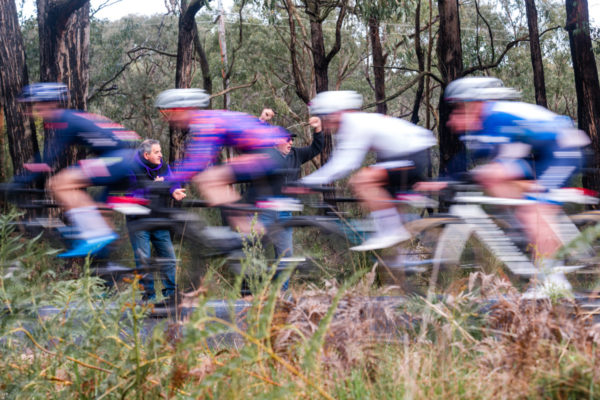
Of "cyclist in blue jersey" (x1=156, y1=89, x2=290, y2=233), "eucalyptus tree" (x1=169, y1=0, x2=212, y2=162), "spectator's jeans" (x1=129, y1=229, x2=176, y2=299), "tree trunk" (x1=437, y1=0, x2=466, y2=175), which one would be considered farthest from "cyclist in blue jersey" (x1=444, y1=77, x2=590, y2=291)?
"eucalyptus tree" (x1=169, y1=0, x2=212, y2=162)

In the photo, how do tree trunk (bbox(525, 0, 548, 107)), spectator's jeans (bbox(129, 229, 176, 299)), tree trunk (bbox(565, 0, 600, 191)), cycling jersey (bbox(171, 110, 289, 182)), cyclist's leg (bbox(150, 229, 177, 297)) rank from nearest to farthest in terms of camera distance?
cycling jersey (bbox(171, 110, 289, 182)) < spectator's jeans (bbox(129, 229, 176, 299)) < cyclist's leg (bbox(150, 229, 177, 297)) < tree trunk (bbox(565, 0, 600, 191)) < tree trunk (bbox(525, 0, 548, 107))

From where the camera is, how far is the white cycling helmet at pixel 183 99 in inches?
201

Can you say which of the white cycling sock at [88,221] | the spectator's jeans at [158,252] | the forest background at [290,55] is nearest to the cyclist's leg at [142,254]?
the spectator's jeans at [158,252]

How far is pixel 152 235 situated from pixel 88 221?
59cm

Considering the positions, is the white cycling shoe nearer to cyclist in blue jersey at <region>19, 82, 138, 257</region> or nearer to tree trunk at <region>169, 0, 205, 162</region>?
cyclist in blue jersey at <region>19, 82, 138, 257</region>

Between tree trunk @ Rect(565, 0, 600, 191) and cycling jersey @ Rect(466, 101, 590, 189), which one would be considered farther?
tree trunk @ Rect(565, 0, 600, 191)

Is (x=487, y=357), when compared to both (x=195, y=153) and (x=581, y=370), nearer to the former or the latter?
(x=581, y=370)

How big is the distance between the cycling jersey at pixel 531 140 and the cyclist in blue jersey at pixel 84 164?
3.14 m

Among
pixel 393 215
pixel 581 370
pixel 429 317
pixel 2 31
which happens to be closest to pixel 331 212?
pixel 393 215

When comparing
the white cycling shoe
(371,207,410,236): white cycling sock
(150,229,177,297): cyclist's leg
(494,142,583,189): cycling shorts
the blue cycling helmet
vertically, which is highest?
the blue cycling helmet

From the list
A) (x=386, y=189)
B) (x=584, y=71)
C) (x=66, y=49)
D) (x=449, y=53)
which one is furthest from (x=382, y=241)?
(x=584, y=71)

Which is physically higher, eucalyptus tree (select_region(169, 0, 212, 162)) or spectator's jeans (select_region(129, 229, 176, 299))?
eucalyptus tree (select_region(169, 0, 212, 162))

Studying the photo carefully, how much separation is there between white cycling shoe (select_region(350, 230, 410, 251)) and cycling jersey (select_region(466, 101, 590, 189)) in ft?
3.12

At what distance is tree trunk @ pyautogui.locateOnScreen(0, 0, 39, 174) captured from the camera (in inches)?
433
